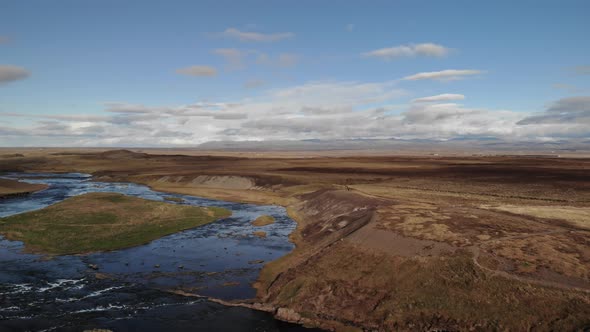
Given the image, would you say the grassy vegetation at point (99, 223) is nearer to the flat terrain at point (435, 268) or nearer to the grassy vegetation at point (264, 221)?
the grassy vegetation at point (264, 221)

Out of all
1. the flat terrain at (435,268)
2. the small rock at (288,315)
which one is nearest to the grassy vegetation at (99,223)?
the flat terrain at (435,268)

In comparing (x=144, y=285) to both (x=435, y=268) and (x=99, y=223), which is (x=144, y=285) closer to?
(x=435, y=268)

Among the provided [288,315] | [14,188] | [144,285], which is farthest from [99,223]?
[14,188]

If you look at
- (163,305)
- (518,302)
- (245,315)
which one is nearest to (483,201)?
(518,302)

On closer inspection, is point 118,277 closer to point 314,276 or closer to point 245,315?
point 245,315

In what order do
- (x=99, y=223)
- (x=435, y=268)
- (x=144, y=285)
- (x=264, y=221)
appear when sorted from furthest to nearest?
1. (x=264, y=221)
2. (x=99, y=223)
3. (x=144, y=285)
4. (x=435, y=268)
